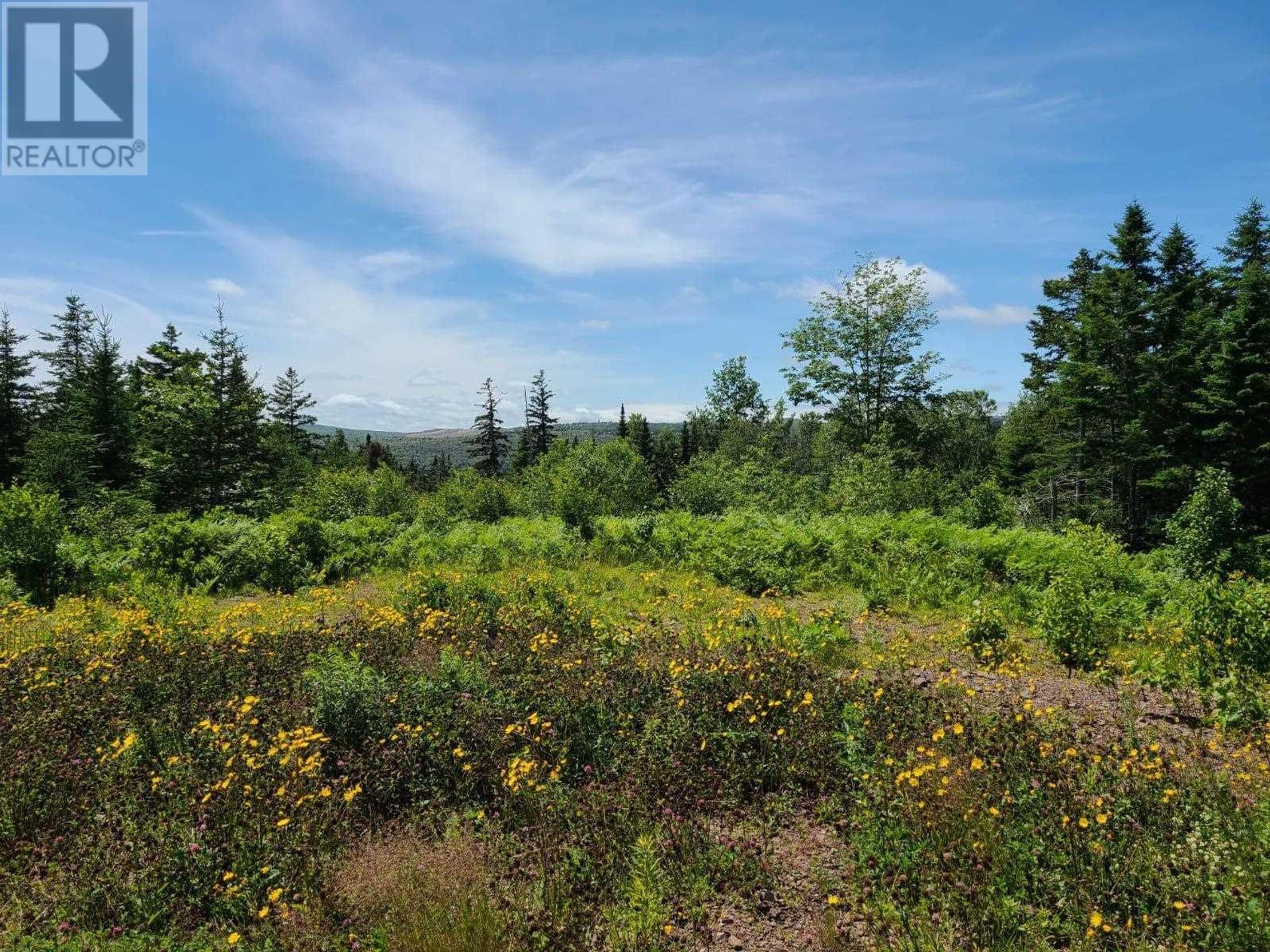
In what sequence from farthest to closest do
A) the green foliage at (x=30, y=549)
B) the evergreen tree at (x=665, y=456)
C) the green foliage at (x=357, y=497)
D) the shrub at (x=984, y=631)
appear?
1. the evergreen tree at (x=665, y=456)
2. the green foliage at (x=357, y=497)
3. the green foliage at (x=30, y=549)
4. the shrub at (x=984, y=631)

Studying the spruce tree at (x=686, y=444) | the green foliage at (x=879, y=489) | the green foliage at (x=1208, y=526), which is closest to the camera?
the green foliage at (x=1208, y=526)

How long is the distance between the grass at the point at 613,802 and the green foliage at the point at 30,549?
6298 mm

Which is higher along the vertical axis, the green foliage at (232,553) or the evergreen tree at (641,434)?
the evergreen tree at (641,434)

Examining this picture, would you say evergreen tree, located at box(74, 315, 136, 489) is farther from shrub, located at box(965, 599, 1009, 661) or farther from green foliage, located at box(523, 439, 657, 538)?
shrub, located at box(965, 599, 1009, 661)

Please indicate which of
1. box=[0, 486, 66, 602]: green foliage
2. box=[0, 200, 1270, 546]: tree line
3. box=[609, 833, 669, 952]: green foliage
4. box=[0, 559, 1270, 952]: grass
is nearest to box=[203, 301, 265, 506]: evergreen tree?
box=[0, 200, 1270, 546]: tree line

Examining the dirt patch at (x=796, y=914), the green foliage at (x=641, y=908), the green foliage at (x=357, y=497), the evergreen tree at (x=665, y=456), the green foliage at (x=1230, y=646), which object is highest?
the evergreen tree at (x=665, y=456)

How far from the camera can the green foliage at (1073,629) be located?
278 inches

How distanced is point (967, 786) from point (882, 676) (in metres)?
2.10

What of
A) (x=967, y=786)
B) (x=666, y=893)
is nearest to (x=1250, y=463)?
(x=967, y=786)

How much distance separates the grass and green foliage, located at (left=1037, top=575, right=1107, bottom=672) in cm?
22

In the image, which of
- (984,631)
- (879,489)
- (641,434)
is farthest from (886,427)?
(641,434)

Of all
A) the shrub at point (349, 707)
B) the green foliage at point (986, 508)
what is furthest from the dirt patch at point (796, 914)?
the green foliage at point (986, 508)

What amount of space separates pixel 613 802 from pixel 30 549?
1388 cm

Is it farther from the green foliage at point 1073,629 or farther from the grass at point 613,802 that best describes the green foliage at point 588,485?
the green foliage at point 1073,629
